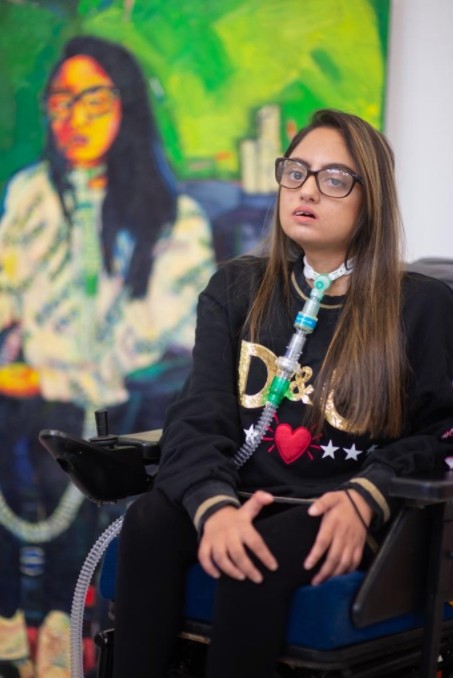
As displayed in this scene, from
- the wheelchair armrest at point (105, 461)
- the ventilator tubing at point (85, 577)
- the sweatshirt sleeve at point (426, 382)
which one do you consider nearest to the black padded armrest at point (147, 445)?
the wheelchair armrest at point (105, 461)

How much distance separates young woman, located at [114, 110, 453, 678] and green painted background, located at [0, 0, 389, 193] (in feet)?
1.97

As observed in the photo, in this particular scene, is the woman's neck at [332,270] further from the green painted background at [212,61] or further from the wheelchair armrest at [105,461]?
the green painted background at [212,61]

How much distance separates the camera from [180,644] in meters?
1.47

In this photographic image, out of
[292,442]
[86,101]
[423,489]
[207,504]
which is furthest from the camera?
[86,101]

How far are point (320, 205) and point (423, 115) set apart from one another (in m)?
0.82

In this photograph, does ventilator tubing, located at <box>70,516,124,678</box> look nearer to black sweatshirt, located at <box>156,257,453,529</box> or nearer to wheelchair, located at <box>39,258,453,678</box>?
wheelchair, located at <box>39,258,453,678</box>

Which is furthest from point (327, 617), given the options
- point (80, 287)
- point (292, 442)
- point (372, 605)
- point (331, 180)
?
point (80, 287)

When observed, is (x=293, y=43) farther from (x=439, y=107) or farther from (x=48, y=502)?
(x=48, y=502)

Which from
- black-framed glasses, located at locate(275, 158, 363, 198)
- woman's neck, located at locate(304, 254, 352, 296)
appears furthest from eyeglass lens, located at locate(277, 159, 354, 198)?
woman's neck, located at locate(304, 254, 352, 296)

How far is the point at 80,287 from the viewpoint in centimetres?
217

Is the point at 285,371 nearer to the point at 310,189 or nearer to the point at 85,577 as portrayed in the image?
the point at 310,189

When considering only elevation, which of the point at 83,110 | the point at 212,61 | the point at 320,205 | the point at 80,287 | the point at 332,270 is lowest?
the point at 80,287

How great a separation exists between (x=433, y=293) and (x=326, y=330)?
18cm

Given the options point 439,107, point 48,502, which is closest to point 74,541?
point 48,502
